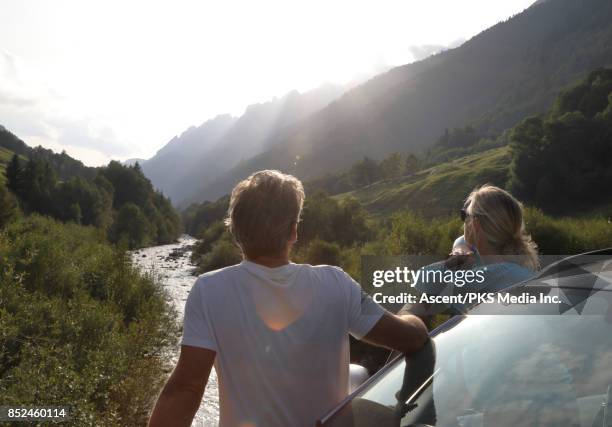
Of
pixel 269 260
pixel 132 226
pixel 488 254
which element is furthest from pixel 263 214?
pixel 132 226

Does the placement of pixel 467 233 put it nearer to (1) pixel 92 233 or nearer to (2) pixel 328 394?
(2) pixel 328 394

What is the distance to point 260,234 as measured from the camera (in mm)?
1912

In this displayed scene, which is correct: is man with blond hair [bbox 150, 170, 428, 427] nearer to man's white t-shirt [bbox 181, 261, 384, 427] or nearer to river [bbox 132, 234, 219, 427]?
man's white t-shirt [bbox 181, 261, 384, 427]

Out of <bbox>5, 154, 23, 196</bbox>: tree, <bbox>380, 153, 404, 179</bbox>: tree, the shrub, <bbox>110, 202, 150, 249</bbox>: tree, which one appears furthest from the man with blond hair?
<bbox>380, 153, 404, 179</bbox>: tree

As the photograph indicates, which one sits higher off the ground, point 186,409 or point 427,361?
point 186,409

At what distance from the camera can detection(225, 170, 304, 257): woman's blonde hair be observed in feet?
6.27

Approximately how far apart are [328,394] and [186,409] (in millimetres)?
578

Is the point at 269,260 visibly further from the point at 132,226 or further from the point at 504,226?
the point at 132,226

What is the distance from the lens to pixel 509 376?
183 cm

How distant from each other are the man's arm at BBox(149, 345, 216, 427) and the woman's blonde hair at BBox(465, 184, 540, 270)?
6.07 feet

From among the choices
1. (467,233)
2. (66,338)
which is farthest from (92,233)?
(467,233)

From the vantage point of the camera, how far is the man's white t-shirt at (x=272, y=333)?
5.94 feet

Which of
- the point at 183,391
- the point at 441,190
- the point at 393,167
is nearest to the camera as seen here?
the point at 183,391

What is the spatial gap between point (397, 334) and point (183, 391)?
0.84m
